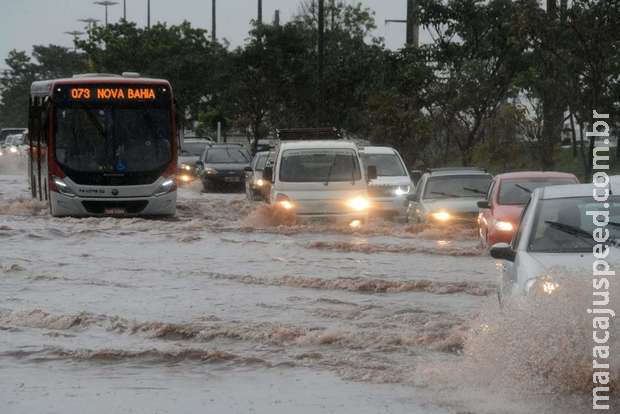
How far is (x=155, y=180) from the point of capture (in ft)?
93.0

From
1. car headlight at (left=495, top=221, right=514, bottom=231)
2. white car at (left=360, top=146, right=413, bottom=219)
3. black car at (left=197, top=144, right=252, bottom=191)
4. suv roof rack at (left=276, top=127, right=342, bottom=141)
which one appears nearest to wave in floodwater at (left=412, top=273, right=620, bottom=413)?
car headlight at (left=495, top=221, right=514, bottom=231)

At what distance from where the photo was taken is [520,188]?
2100 centimetres

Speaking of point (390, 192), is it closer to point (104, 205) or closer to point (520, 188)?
point (104, 205)

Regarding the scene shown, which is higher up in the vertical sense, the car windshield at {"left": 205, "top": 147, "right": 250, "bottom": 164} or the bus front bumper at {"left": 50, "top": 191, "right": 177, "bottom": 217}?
the bus front bumper at {"left": 50, "top": 191, "right": 177, "bottom": 217}

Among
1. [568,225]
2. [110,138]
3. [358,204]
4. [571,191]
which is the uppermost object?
[571,191]

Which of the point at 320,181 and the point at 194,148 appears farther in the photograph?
the point at 194,148

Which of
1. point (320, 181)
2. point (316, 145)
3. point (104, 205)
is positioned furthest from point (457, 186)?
point (104, 205)

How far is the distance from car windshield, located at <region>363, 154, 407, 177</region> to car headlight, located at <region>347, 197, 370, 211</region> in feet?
14.8

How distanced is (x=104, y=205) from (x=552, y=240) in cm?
1876

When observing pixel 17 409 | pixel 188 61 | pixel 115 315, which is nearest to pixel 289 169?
pixel 115 315

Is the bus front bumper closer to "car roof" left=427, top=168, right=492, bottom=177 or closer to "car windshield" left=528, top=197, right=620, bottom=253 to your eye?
"car roof" left=427, top=168, right=492, bottom=177

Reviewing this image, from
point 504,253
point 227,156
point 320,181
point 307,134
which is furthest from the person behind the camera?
point 227,156

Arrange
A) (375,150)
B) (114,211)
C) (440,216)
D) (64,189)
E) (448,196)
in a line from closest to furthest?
(440,216) < (448,196) < (64,189) < (114,211) < (375,150)

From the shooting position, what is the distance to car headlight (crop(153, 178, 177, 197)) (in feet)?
92.9
